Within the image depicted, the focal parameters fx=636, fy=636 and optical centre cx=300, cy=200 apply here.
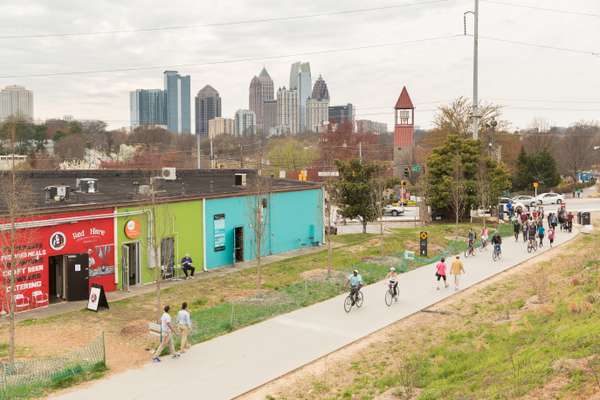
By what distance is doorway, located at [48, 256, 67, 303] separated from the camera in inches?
901

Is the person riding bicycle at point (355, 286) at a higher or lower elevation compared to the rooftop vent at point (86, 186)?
lower

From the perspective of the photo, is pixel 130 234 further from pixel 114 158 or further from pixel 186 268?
pixel 114 158

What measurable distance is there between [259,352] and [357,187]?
2483 centimetres

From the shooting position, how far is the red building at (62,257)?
21.0 meters

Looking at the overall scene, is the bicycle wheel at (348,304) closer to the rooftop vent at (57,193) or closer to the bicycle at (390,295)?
the bicycle at (390,295)

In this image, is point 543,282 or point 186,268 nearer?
point 543,282

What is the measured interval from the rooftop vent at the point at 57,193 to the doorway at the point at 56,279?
2400 millimetres

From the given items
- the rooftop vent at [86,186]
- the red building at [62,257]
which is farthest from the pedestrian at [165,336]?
the rooftop vent at [86,186]

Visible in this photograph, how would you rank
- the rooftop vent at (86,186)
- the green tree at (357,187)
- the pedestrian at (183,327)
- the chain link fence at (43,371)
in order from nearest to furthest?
the chain link fence at (43,371), the pedestrian at (183,327), the rooftop vent at (86,186), the green tree at (357,187)

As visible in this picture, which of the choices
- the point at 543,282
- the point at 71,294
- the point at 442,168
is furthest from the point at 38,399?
the point at 442,168

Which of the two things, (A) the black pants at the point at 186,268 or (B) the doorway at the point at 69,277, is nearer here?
(B) the doorway at the point at 69,277

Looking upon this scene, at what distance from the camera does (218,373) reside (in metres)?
14.9

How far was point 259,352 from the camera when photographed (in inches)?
651

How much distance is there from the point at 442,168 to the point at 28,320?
3468 cm
